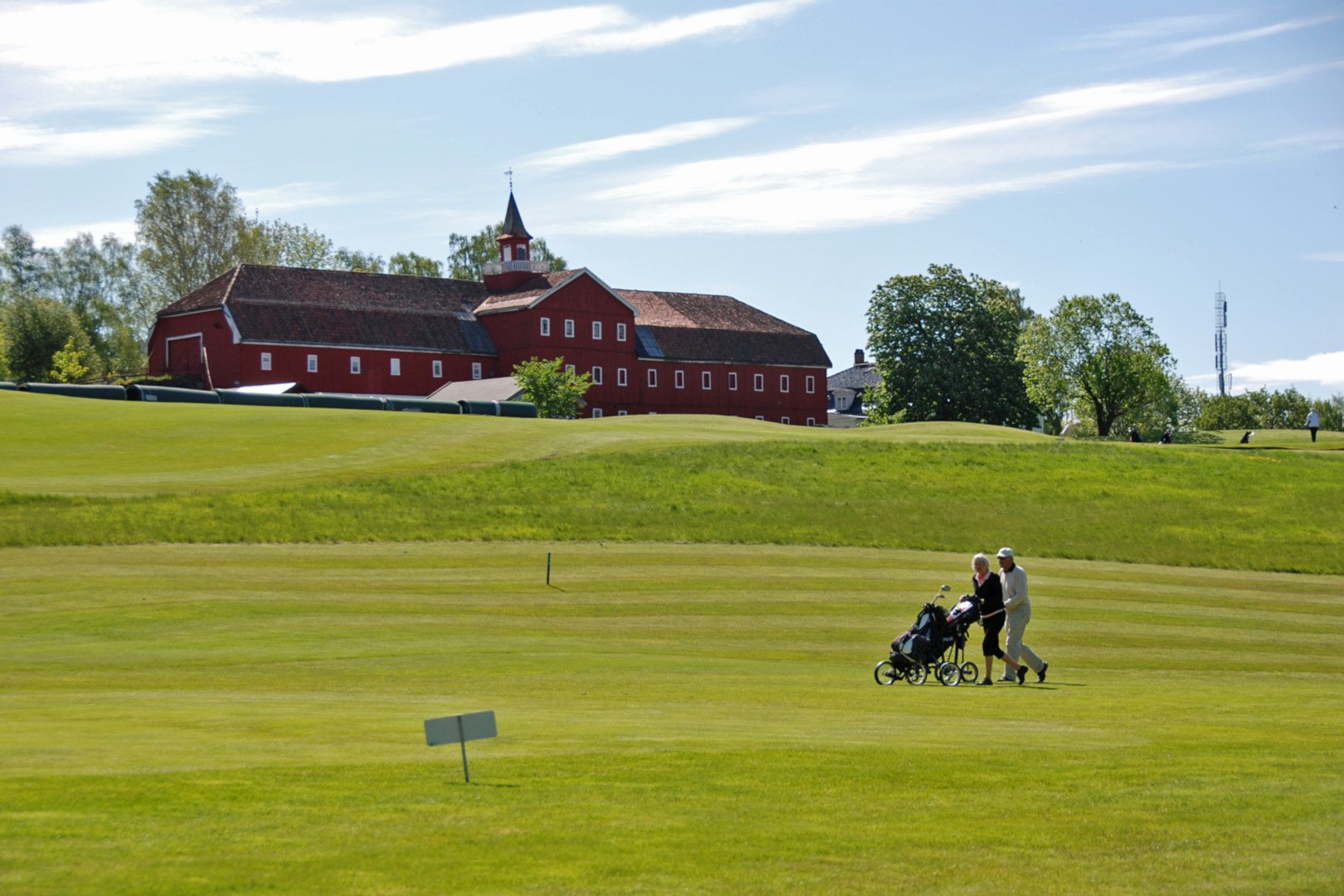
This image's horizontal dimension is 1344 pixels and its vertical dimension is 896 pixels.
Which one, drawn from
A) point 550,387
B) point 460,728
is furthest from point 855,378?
point 460,728

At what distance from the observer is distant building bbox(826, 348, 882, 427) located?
147 m

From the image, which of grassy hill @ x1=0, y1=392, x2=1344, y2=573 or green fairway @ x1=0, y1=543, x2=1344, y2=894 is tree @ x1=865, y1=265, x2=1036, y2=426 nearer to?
grassy hill @ x1=0, y1=392, x2=1344, y2=573

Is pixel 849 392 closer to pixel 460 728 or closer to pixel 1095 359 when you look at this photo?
pixel 1095 359

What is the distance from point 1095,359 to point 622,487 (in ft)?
252

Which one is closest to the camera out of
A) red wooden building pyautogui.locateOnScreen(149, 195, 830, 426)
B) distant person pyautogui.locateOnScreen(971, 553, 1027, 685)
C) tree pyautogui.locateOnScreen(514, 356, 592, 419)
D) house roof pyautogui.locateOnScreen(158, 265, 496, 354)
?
distant person pyautogui.locateOnScreen(971, 553, 1027, 685)

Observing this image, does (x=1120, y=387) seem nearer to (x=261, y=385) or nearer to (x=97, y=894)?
(x=261, y=385)

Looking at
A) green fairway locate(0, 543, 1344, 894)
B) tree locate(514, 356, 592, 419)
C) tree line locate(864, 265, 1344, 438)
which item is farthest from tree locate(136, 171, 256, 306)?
green fairway locate(0, 543, 1344, 894)

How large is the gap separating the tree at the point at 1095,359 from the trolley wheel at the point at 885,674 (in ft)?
306

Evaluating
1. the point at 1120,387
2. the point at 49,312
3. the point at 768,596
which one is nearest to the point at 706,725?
the point at 768,596

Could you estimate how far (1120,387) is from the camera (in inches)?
4353

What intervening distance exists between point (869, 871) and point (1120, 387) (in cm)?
10814

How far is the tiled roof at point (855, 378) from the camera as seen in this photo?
5974 inches

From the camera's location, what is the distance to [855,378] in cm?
15338

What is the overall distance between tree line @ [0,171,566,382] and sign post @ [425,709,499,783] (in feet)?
328
